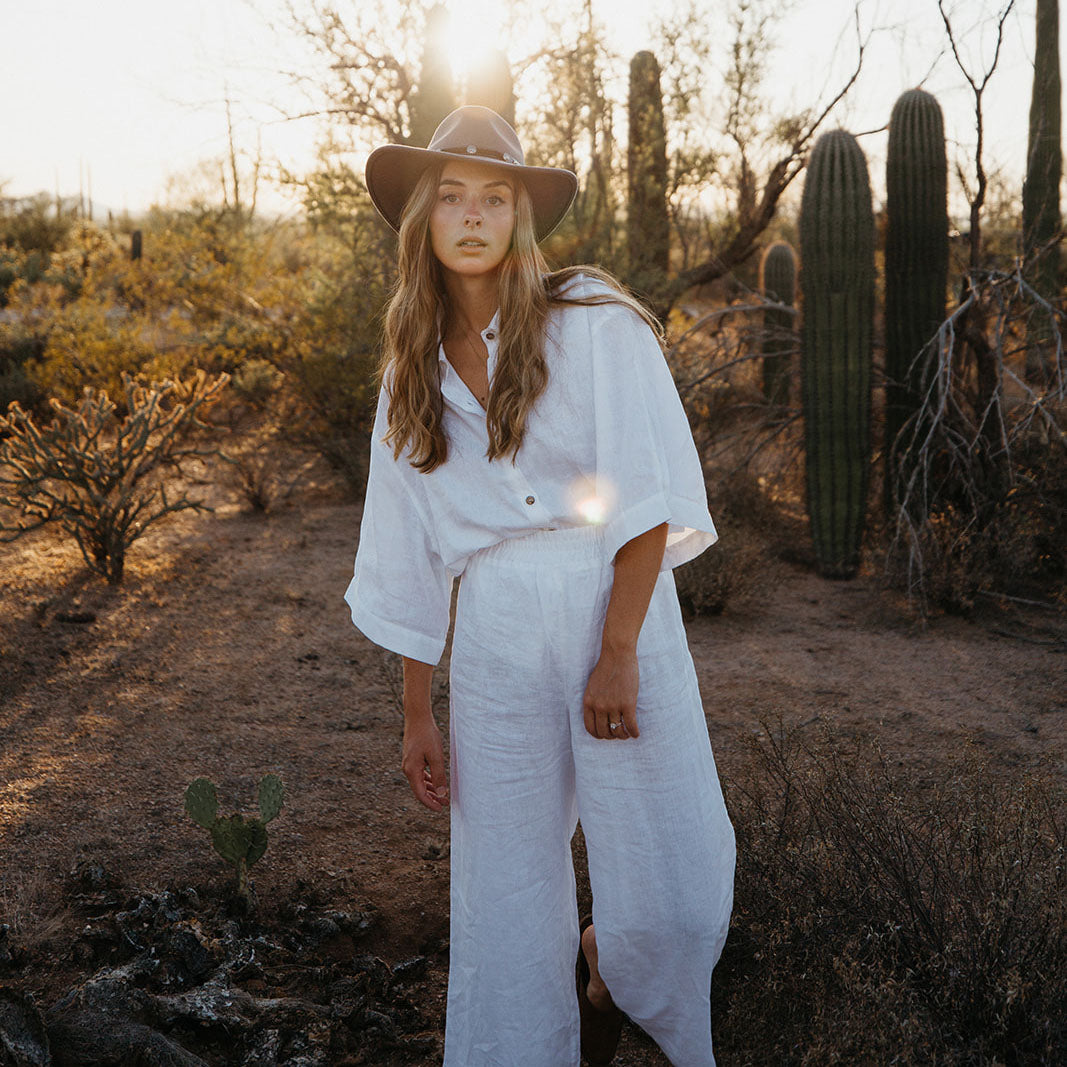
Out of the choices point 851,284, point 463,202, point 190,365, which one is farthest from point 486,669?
point 190,365

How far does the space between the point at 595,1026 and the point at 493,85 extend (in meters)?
7.12

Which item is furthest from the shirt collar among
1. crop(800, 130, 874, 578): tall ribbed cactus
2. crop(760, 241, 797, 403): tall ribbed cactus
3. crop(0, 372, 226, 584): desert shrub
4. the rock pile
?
crop(760, 241, 797, 403): tall ribbed cactus

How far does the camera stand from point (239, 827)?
270cm

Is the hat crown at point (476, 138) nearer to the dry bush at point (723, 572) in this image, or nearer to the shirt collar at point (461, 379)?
the shirt collar at point (461, 379)

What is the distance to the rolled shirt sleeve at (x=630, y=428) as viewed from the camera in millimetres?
1712

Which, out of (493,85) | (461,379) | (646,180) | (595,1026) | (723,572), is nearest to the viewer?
(461,379)

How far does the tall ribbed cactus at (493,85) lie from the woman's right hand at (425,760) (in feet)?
21.9

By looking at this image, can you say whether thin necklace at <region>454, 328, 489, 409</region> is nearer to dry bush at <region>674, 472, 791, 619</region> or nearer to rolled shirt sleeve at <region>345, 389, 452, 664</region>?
rolled shirt sleeve at <region>345, 389, 452, 664</region>

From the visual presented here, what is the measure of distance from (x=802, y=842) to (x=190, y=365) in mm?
9660

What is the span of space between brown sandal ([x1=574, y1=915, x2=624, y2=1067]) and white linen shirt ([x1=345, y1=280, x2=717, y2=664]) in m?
0.82

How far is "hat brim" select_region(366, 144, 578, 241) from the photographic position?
6.02 feet

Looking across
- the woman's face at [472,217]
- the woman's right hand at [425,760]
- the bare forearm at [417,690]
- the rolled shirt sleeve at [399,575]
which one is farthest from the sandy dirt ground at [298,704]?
the woman's face at [472,217]

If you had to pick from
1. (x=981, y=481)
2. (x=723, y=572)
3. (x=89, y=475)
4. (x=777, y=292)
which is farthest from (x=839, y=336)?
(x=89, y=475)

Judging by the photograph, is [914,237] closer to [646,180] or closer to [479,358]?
[646,180]
